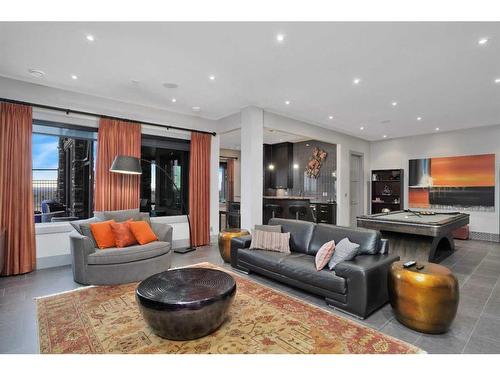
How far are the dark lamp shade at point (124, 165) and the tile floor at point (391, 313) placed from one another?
179 cm

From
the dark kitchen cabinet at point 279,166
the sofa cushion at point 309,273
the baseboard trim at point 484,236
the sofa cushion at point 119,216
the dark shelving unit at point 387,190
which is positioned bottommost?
the baseboard trim at point 484,236

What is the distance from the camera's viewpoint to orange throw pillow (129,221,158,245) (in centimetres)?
416

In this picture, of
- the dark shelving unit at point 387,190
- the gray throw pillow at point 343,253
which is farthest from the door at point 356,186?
the gray throw pillow at point 343,253

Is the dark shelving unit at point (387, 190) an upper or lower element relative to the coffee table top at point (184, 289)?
upper

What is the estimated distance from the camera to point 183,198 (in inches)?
254

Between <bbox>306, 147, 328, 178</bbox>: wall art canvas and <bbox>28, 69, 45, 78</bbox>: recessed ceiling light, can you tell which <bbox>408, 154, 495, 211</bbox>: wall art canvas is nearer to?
<bbox>306, 147, 328, 178</bbox>: wall art canvas

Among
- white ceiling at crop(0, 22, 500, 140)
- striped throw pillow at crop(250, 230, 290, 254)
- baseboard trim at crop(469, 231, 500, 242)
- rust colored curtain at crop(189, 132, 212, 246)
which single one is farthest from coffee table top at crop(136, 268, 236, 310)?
baseboard trim at crop(469, 231, 500, 242)

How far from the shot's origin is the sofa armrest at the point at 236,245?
169 inches

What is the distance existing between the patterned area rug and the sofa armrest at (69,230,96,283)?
18.2 inches

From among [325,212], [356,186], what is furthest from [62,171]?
[356,186]

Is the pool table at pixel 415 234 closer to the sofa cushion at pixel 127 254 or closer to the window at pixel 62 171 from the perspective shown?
the sofa cushion at pixel 127 254
